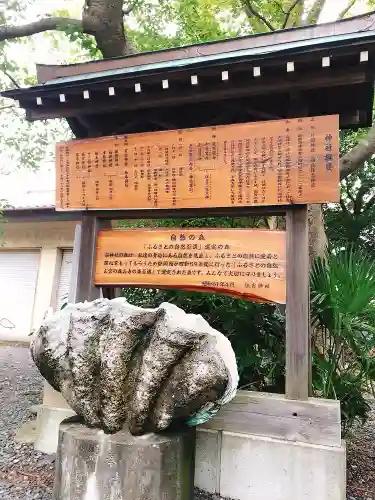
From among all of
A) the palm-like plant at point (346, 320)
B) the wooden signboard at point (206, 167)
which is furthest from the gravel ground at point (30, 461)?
the wooden signboard at point (206, 167)

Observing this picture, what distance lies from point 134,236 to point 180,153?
41.5 inches

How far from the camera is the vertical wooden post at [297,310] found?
362cm

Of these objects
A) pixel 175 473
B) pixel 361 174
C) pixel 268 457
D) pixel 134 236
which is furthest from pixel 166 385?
pixel 361 174

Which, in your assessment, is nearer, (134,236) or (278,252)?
Result: (278,252)

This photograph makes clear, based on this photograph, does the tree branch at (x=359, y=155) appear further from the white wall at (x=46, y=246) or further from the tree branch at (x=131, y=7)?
the white wall at (x=46, y=246)

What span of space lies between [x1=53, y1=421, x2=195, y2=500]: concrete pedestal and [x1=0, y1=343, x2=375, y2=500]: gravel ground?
100 cm

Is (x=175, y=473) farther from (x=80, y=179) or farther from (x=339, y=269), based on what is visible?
(x=80, y=179)

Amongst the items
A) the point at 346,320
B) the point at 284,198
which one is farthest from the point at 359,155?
the point at 346,320

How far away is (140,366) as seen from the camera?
2695mm

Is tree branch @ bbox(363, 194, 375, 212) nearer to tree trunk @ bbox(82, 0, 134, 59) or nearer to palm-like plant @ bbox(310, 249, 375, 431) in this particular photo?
palm-like plant @ bbox(310, 249, 375, 431)

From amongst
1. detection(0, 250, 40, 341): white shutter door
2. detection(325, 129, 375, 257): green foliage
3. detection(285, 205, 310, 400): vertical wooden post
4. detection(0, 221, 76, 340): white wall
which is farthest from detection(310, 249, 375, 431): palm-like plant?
detection(0, 250, 40, 341): white shutter door

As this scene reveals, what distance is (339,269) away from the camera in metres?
4.04

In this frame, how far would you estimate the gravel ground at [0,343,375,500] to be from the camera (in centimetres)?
357

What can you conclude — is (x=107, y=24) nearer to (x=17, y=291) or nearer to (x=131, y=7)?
(x=131, y=7)
